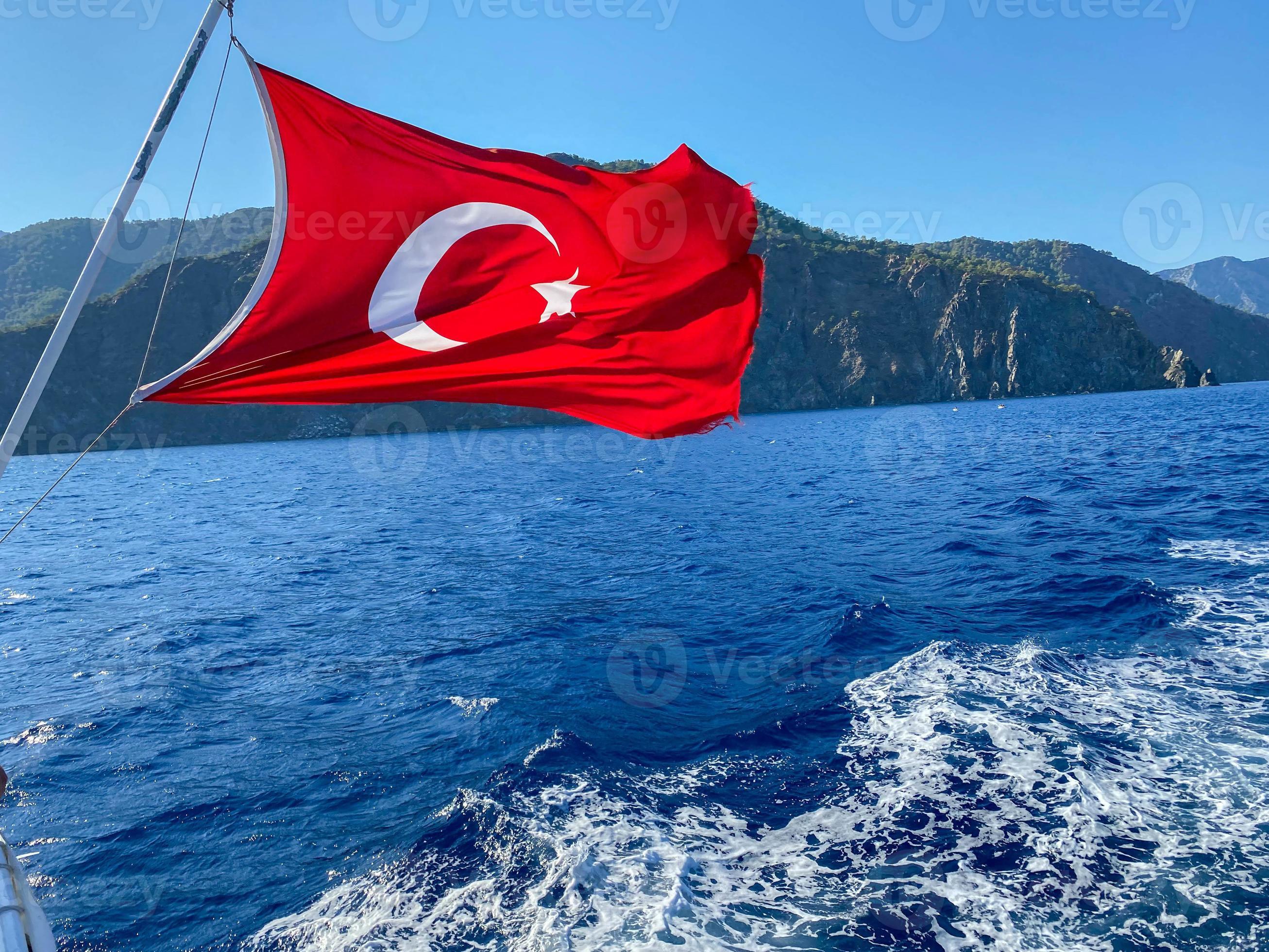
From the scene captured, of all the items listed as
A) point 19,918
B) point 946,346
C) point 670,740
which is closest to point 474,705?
point 670,740

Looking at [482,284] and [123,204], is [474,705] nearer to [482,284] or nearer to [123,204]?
[482,284]

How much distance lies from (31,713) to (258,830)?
759 cm

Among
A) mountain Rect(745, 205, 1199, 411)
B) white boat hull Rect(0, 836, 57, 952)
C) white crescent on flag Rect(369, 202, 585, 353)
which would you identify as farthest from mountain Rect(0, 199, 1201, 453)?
white boat hull Rect(0, 836, 57, 952)

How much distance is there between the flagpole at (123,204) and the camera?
384 cm

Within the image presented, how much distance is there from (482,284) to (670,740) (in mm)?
7861

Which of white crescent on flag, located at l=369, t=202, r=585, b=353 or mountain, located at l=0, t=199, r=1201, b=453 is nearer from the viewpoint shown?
white crescent on flag, located at l=369, t=202, r=585, b=353

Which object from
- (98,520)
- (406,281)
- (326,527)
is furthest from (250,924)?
(98,520)

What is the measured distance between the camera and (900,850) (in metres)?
8.28

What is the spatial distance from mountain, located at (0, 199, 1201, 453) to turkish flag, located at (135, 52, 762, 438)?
153428 millimetres

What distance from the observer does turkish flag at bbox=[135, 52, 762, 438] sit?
5.28 metres

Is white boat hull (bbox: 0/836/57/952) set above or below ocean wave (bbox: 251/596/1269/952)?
above

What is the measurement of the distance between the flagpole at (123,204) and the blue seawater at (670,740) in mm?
6010

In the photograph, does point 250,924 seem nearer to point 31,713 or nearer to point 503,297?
point 503,297

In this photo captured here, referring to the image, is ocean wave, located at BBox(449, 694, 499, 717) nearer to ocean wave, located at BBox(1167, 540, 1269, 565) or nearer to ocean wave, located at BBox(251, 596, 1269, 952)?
ocean wave, located at BBox(251, 596, 1269, 952)
